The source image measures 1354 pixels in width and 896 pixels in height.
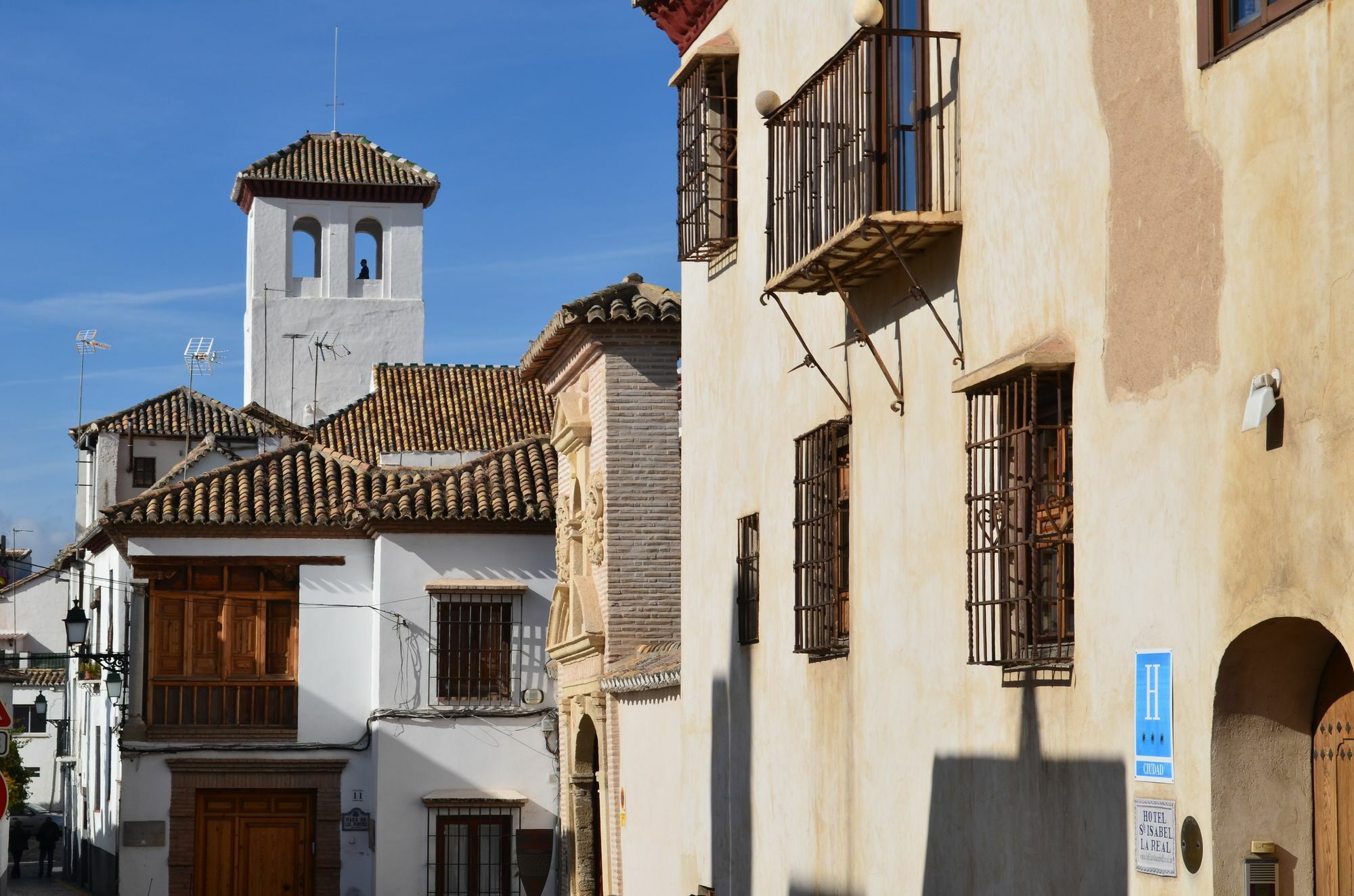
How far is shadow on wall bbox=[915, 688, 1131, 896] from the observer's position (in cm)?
742

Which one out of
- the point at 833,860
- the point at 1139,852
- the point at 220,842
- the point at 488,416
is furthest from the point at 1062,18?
the point at 488,416

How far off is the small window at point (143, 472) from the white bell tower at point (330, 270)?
194 inches

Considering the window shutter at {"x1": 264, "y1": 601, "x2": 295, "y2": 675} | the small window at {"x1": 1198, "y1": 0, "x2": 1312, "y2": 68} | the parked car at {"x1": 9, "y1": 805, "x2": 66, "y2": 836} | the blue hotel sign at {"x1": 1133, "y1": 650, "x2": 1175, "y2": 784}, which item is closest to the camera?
the small window at {"x1": 1198, "y1": 0, "x2": 1312, "y2": 68}

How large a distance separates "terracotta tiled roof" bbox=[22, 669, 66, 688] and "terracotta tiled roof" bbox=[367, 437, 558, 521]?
91.0 ft

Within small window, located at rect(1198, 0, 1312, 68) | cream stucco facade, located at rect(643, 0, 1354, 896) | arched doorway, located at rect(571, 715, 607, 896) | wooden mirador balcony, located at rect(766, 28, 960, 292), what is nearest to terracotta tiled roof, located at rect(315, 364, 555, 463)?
arched doorway, located at rect(571, 715, 607, 896)

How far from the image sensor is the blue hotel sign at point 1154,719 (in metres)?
7.02

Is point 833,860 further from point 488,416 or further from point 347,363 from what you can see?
point 347,363

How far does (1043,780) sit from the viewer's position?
807 cm

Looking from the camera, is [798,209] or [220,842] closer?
[798,209]

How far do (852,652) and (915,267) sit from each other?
2210 millimetres

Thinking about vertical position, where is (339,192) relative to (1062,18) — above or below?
above

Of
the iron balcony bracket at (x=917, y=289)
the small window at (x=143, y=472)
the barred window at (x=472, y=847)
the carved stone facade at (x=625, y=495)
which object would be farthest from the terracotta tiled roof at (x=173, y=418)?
the iron balcony bracket at (x=917, y=289)

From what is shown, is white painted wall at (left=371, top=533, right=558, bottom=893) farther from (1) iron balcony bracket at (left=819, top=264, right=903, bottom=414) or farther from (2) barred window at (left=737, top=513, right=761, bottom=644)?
(1) iron balcony bracket at (left=819, top=264, right=903, bottom=414)

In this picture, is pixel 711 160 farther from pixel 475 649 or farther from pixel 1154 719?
pixel 475 649
